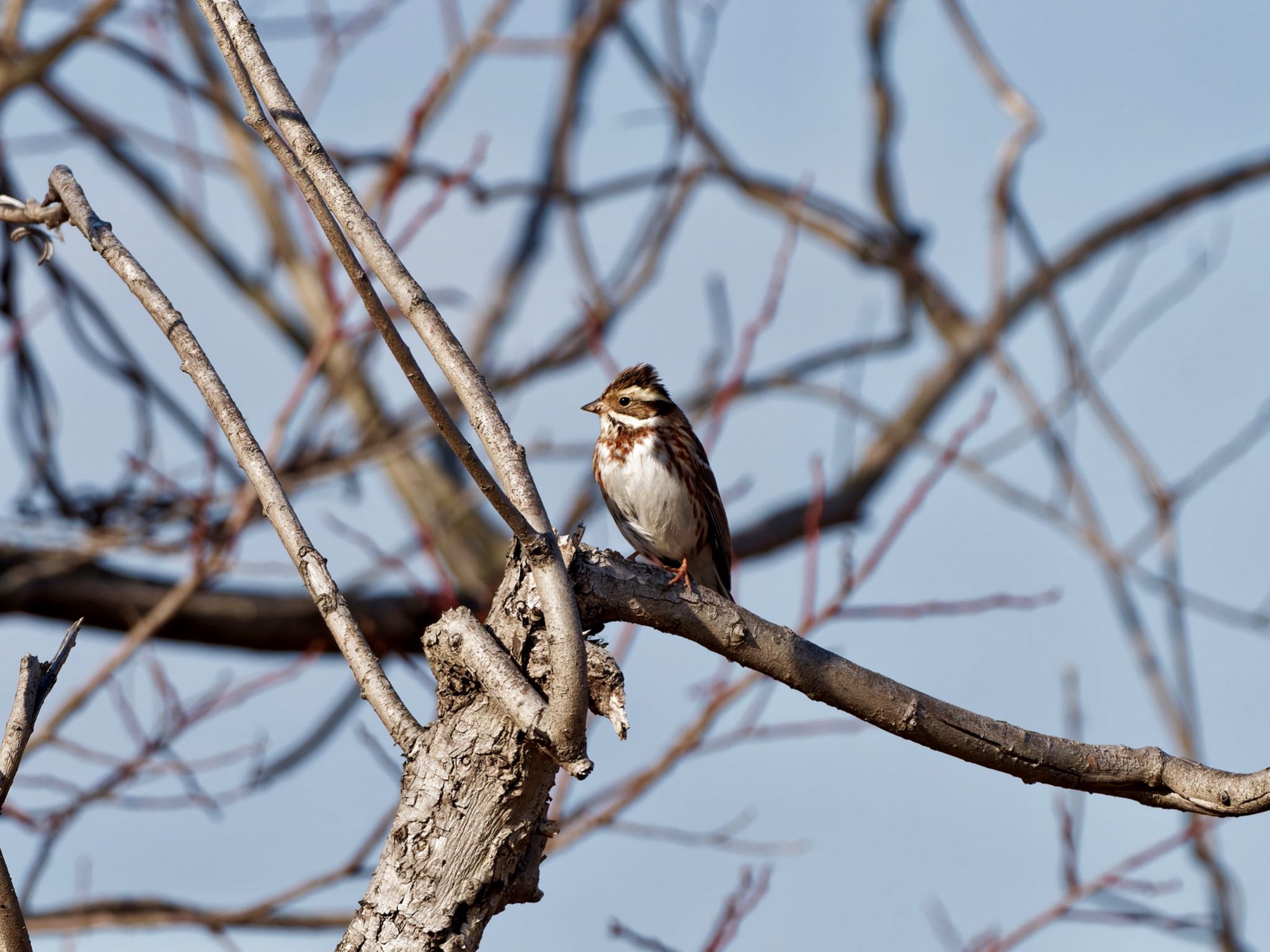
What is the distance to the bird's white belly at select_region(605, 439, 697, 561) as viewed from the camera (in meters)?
5.32

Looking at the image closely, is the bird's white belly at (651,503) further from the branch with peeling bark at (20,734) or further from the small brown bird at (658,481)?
the branch with peeling bark at (20,734)

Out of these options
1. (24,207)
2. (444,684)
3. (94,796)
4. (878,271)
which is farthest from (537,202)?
(444,684)

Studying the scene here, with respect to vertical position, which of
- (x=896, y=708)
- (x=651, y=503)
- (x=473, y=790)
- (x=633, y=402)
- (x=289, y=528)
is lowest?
(x=473, y=790)

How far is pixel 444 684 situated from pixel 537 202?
8.38 m

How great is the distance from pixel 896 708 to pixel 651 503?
2890mm

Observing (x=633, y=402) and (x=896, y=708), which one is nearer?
(x=896, y=708)

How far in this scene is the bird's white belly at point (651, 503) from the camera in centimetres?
532

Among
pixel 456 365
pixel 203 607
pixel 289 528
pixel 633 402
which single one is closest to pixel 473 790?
pixel 289 528

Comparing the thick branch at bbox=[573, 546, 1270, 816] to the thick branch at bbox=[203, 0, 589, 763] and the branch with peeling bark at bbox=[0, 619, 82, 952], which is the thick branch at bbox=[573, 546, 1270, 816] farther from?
the branch with peeling bark at bbox=[0, 619, 82, 952]

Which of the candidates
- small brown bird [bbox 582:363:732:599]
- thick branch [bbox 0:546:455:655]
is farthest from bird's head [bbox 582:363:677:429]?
thick branch [bbox 0:546:455:655]

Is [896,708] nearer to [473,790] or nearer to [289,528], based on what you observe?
[473,790]

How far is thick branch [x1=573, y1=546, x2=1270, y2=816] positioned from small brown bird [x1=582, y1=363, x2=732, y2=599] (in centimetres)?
265

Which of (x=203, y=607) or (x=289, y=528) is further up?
(x=203, y=607)

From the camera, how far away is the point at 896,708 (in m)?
2.46
